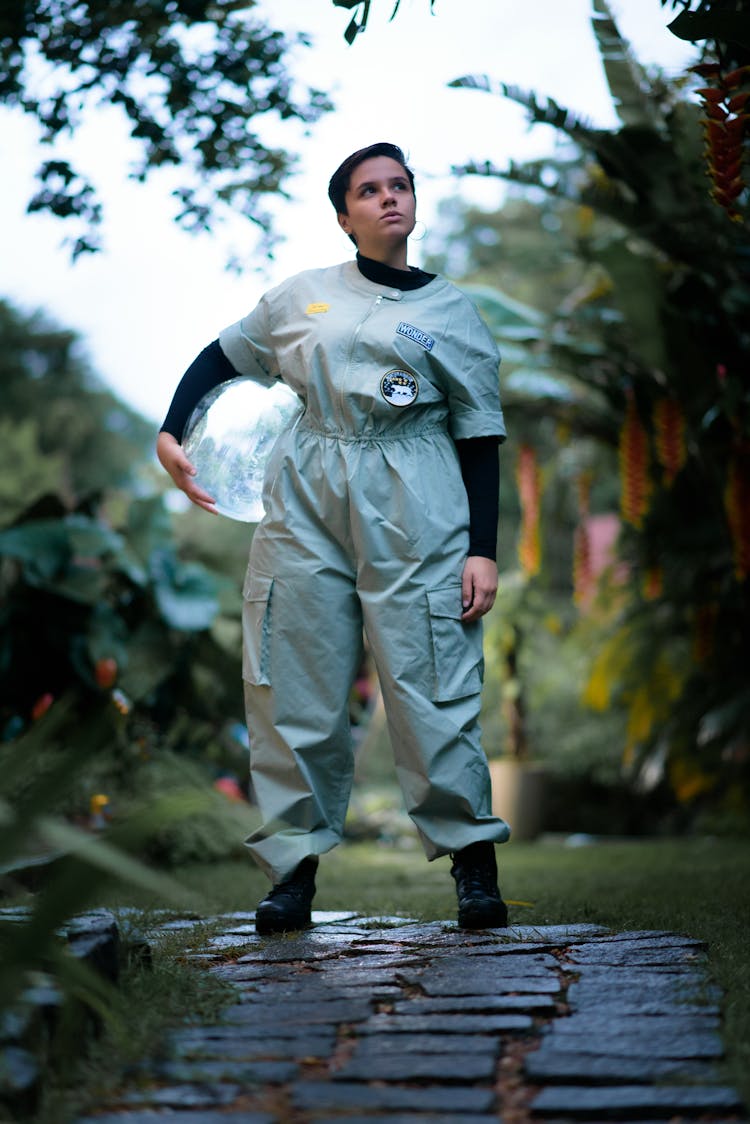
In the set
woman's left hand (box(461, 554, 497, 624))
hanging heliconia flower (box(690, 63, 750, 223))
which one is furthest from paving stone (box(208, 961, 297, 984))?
hanging heliconia flower (box(690, 63, 750, 223))

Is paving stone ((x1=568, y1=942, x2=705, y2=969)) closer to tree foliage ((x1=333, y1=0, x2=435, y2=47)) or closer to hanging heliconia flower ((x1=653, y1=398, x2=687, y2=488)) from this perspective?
tree foliage ((x1=333, y1=0, x2=435, y2=47))

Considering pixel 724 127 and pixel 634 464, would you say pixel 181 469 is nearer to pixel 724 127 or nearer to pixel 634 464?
pixel 724 127

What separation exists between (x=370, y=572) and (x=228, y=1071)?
4.30 feet

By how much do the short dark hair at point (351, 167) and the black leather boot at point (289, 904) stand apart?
1.56 meters

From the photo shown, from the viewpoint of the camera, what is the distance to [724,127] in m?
2.72

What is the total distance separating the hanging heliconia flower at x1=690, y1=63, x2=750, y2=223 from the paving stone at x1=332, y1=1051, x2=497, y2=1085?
1.97 m

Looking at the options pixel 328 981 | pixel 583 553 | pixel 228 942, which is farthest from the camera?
pixel 583 553

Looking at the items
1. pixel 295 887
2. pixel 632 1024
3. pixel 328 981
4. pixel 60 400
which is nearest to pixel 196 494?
pixel 295 887

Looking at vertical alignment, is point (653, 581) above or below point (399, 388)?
above

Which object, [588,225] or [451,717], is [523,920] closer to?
[451,717]

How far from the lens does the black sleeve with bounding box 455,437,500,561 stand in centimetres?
284

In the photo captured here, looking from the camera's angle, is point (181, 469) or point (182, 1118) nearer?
point (182, 1118)

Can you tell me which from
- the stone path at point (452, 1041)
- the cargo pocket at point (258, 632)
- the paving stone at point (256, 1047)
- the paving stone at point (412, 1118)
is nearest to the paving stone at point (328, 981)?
the stone path at point (452, 1041)

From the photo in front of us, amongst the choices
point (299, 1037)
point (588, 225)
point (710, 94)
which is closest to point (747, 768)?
point (588, 225)
